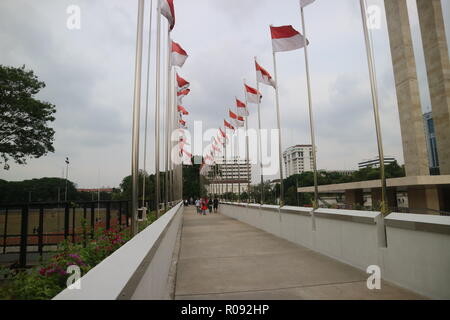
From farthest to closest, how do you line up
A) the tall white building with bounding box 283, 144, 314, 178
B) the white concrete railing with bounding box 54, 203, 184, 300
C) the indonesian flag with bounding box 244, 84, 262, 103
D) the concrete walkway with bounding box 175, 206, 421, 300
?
the tall white building with bounding box 283, 144, 314, 178 → the indonesian flag with bounding box 244, 84, 262, 103 → the concrete walkway with bounding box 175, 206, 421, 300 → the white concrete railing with bounding box 54, 203, 184, 300

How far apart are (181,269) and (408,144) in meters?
26.0

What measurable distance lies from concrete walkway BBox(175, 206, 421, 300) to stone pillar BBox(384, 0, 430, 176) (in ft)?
71.5

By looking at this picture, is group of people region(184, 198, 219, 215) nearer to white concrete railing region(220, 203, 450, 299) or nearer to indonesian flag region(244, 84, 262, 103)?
indonesian flag region(244, 84, 262, 103)

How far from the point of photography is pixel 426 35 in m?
24.5

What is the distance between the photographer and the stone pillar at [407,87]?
24559mm

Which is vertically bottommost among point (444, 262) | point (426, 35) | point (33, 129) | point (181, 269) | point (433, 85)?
point (181, 269)

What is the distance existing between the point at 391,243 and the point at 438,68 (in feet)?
85.9

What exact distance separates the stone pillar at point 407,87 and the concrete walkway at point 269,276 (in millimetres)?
21795

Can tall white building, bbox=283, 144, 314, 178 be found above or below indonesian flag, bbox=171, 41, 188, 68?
above

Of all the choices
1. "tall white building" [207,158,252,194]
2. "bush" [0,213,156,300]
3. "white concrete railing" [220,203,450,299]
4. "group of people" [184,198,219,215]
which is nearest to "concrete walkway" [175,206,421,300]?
"white concrete railing" [220,203,450,299]

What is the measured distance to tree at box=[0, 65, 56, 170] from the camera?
2209cm

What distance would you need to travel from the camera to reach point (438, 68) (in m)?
24.2
